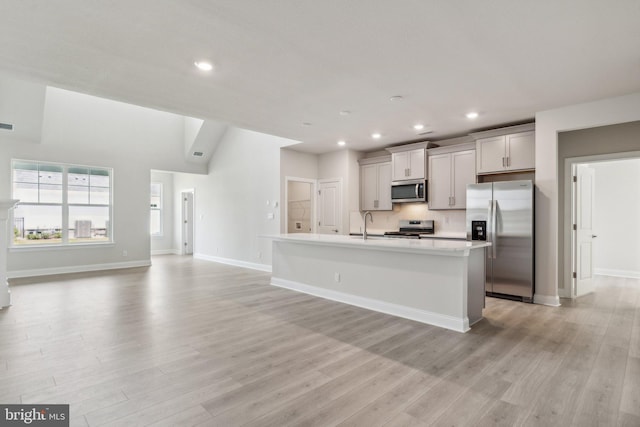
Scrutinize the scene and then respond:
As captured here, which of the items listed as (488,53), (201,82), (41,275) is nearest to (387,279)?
(488,53)

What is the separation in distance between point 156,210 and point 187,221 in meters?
1.07

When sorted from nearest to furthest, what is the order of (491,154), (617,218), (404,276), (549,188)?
(404,276), (549,188), (491,154), (617,218)

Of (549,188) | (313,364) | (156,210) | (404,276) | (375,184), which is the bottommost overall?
(313,364)

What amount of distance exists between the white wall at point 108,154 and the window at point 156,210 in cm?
249

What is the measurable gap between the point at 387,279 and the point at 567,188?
11.0 feet

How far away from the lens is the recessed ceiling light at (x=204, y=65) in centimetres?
302

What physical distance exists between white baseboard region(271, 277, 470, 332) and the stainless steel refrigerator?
1.75 metres

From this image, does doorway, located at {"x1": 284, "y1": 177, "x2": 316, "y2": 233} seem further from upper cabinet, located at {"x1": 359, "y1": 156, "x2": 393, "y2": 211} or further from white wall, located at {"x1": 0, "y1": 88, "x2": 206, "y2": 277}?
white wall, located at {"x1": 0, "y1": 88, "x2": 206, "y2": 277}

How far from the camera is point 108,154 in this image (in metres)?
7.43

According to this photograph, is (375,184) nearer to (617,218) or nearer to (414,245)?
(414,245)

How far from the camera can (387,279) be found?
4066 millimetres

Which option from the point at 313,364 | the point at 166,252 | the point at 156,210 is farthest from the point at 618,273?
the point at 156,210

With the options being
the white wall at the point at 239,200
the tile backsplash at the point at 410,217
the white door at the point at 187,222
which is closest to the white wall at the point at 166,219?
the white door at the point at 187,222

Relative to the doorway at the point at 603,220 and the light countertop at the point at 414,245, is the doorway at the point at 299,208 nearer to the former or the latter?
the light countertop at the point at 414,245
